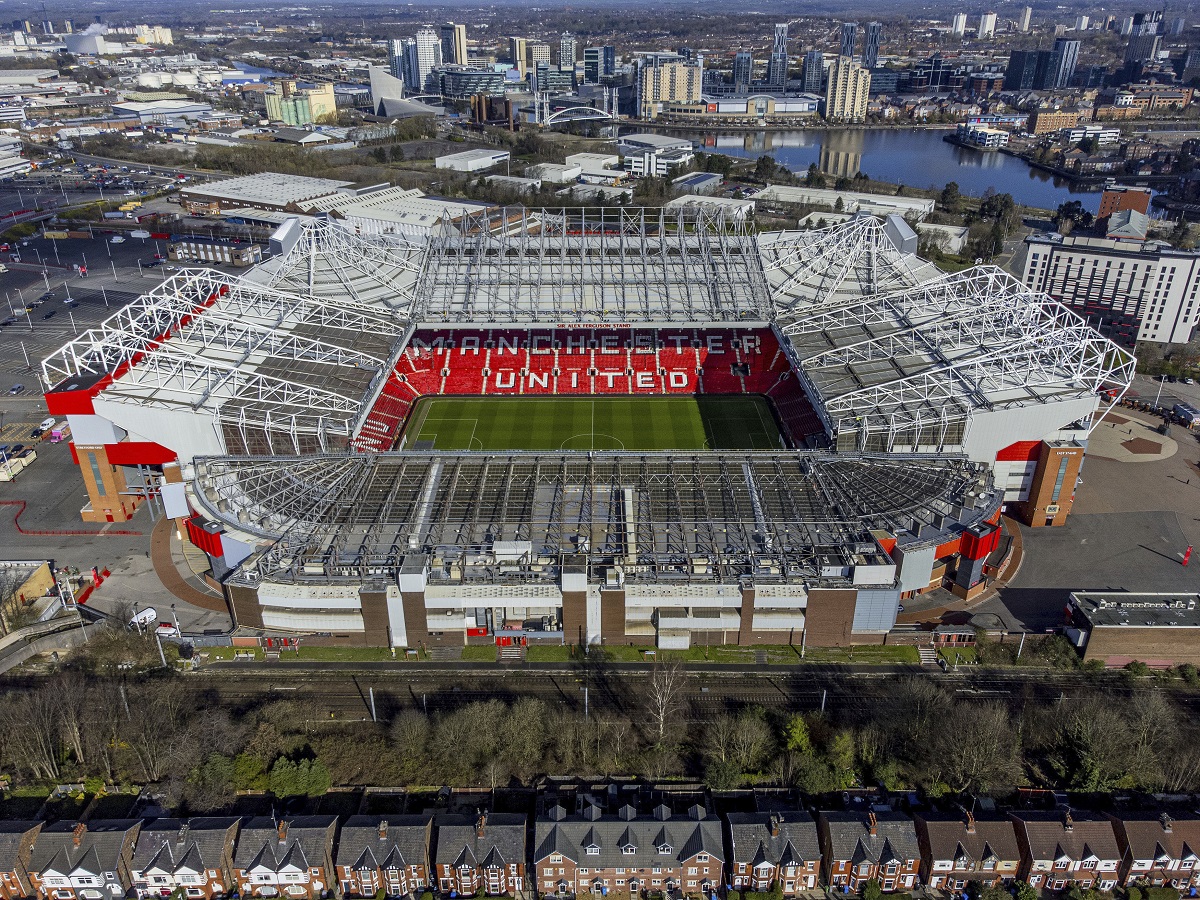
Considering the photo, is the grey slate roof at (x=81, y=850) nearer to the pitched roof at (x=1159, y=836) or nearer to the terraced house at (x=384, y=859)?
the terraced house at (x=384, y=859)

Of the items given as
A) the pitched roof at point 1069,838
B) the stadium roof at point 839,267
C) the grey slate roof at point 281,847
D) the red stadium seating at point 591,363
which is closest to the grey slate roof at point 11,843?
the grey slate roof at point 281,847

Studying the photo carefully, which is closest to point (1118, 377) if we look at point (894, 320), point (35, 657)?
point (894, 320)

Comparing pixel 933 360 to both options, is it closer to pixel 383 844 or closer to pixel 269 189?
pixel 383 844

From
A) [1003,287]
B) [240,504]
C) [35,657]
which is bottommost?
[35,657]

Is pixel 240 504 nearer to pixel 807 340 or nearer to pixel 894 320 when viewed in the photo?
pixel 807 340

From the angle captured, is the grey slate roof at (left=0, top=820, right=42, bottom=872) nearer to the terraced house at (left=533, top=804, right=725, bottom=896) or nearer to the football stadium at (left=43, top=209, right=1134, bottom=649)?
the football stadium at (left=43, top=209, right=1134, bottom=649)

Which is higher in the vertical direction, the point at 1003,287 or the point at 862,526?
the point at 1003,287
